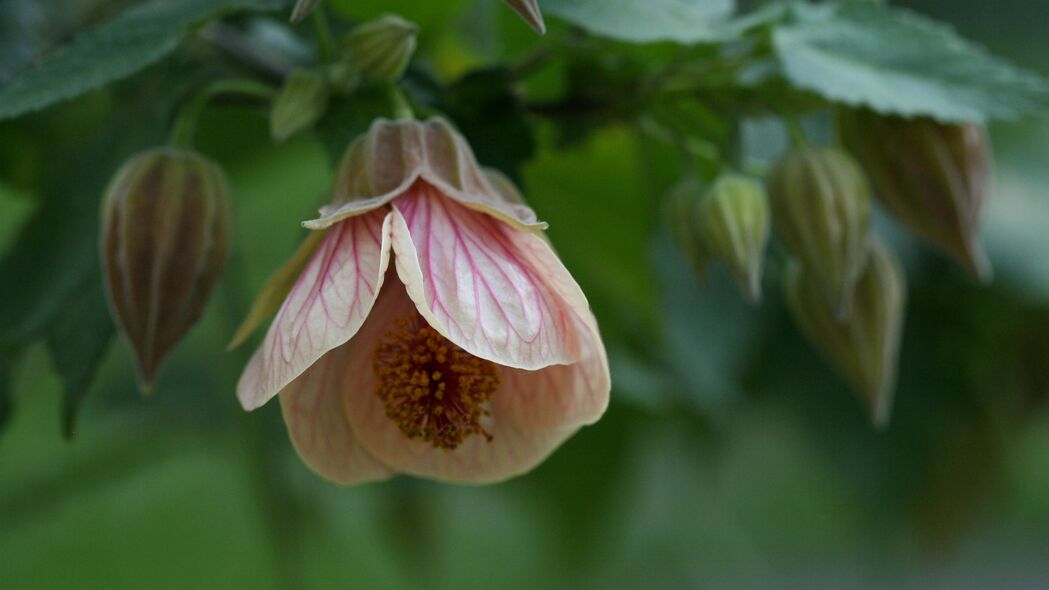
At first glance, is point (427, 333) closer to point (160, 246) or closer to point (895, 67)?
point (160, 246)

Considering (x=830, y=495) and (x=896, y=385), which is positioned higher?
(x=896, y=385)

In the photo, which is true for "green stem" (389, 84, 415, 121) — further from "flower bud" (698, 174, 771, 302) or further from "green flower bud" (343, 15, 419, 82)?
"flower bud" (698, 174, 771, 302)

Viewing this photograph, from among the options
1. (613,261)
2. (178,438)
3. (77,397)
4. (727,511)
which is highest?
(77,397)

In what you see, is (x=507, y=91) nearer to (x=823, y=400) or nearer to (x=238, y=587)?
(x=823, y=400)

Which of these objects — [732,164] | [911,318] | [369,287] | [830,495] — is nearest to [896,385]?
[911,318]

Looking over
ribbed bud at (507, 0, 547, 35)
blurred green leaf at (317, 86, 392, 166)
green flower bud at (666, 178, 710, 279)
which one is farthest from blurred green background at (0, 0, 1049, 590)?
ribbed bud at (507, 0, 547, 35)
